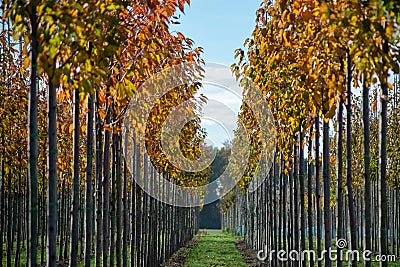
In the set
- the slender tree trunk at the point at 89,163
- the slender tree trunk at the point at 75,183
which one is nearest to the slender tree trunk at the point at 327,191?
the slender tree trunk at the point at 89,163

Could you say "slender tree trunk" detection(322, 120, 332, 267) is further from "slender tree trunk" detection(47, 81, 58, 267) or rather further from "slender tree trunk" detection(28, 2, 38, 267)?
"slender tree trunk" detection(28, 2, 38, 267)

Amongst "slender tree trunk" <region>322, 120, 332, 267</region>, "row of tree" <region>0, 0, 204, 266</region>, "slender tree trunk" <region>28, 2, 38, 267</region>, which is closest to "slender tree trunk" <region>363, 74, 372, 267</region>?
"slender tree trunk" <region>322, 120, 332, 267</region>

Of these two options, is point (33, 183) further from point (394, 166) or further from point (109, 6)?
point (394, 166)

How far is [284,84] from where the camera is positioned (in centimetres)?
1142

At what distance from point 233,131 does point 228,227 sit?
35293 mm

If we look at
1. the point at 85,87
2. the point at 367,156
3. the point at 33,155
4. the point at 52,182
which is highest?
the point at 85,87

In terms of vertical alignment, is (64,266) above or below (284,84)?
below

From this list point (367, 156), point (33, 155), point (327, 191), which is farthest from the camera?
point (327, 191)

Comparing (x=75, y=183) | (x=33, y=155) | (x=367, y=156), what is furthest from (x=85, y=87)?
(x=367, y=156)

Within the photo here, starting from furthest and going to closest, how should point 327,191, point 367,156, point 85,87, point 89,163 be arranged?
1. point 327,191
2. point 89,163
3. point 367,156
4. point 85,87

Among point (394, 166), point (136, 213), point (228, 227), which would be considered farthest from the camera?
point (228, 227)

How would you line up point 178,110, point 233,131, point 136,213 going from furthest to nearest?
point 233,131
point 136,213
point 178,110

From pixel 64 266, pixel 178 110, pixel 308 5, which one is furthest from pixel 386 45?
pixel 64 266

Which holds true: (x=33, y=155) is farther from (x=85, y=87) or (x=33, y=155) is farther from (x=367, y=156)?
(x=367, y=156)
